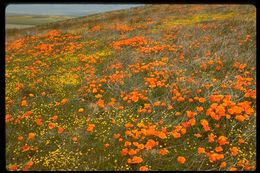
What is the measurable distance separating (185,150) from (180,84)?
98.8 inches

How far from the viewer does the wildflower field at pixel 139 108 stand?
5.62 metres

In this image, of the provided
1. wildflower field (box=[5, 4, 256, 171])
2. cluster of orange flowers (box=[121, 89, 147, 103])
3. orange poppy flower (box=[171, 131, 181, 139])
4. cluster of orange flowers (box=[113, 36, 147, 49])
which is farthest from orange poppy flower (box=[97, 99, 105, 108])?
cluster of orange flowers (box=[113, 36, 147, 49])

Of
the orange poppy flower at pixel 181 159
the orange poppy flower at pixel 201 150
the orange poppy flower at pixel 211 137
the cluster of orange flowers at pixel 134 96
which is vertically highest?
the cluster of orange flowers at pixel 134 96

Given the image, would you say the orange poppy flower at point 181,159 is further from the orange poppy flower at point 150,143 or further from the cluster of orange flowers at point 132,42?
the cluster of orange flowers at point 132,42

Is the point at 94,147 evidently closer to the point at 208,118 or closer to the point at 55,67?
the point at 208,118

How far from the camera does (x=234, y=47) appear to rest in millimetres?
10531

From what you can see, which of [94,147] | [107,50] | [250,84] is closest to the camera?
[94,147]

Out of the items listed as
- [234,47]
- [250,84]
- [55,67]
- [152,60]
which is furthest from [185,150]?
[55,67]

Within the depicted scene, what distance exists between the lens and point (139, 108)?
7172mm

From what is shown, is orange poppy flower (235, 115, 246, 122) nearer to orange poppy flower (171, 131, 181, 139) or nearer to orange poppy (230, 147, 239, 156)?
orange poppy (230, 147, 239, 156)

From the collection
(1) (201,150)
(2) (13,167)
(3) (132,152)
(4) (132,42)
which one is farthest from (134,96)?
(4) (132,42)

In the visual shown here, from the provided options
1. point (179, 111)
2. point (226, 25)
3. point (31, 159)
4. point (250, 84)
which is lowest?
point (31, 159)

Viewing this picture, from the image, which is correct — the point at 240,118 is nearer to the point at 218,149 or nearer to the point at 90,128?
the point at 218,149

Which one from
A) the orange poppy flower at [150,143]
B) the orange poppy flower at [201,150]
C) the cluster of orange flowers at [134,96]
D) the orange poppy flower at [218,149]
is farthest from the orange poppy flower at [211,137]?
the cluster of orange flowers at [134,96]
